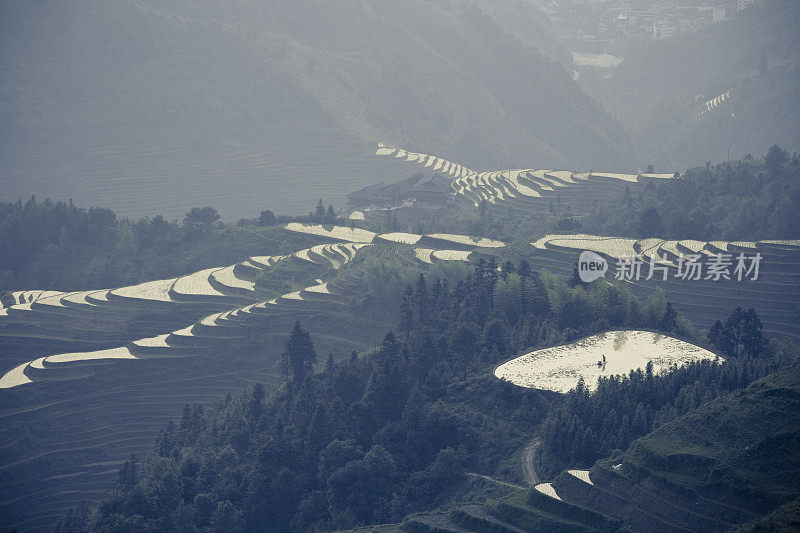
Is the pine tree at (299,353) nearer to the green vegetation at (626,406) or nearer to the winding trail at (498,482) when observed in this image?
the winding trail at (498,482)

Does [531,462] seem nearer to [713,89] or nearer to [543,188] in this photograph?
[543,188]

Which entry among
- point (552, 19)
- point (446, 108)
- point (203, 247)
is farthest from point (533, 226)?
point (552, 19)

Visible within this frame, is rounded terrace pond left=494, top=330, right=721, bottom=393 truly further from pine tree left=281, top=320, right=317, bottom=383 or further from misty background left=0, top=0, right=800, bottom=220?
misty background left=0, top=0, right=800, bottom=220

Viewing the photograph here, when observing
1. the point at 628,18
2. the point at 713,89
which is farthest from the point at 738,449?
the point at 628,18

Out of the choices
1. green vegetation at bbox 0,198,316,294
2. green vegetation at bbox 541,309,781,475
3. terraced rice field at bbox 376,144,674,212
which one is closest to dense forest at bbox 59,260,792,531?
green vegetation at bbox 541,309,781,475

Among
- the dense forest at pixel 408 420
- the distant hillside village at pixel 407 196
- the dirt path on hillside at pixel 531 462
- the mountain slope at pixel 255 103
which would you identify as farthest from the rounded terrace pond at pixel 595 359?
the mountain slope at pixel 255 103

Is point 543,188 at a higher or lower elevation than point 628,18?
lower

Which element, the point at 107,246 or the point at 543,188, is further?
the point at 543,188
